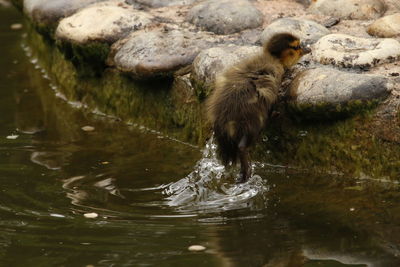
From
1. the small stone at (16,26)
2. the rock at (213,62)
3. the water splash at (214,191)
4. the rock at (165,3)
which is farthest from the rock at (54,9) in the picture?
the water splash at (214,191)

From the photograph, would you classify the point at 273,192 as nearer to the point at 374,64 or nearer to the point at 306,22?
the point at 374,64

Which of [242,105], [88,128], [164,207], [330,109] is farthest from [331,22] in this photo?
[164,207]

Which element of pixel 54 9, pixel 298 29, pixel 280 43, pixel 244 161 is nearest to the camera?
pixel 244 161

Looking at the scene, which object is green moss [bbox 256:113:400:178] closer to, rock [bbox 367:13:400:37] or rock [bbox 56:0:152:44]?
rock [bbox 367:13:400:37]

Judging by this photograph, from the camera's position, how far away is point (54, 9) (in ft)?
28.6

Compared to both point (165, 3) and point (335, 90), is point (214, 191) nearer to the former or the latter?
point (335, 90)

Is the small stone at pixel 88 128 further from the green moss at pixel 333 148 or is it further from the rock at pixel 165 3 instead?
the green moss at pixel 333 148

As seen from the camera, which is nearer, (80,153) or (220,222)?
(220,222)

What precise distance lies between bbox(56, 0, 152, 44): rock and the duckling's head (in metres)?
1.91

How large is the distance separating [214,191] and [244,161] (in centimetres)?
36

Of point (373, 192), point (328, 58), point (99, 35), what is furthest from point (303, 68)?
point (99, 35)

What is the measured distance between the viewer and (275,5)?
805 centimetres

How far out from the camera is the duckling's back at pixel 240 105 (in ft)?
19.2

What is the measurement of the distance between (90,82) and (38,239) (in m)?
3.39
